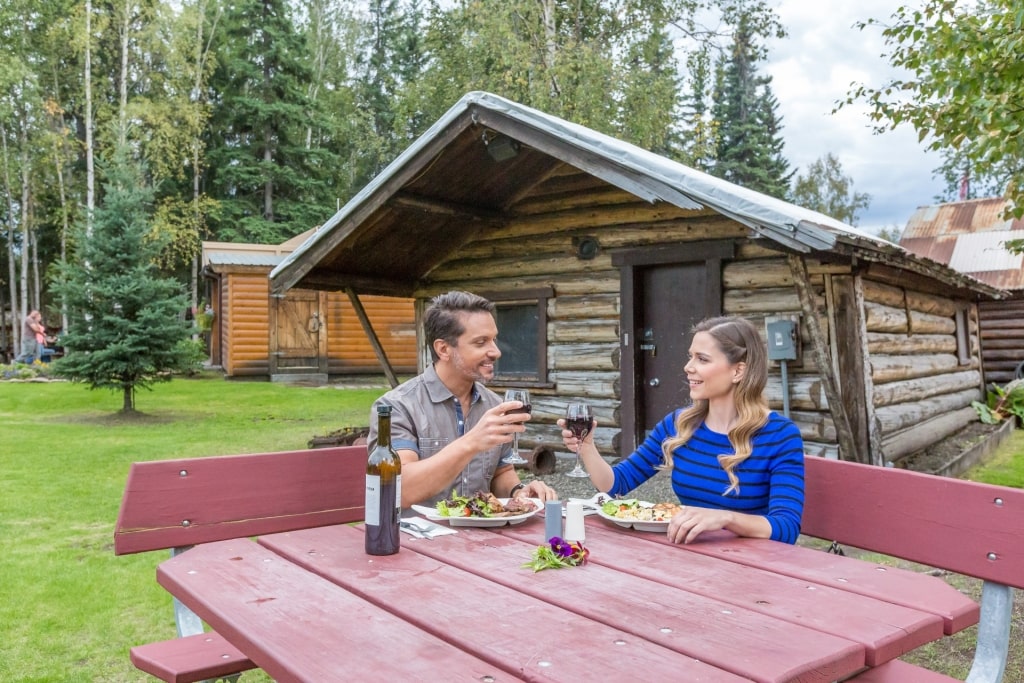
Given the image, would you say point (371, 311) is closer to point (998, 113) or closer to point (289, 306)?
point (289, 306)

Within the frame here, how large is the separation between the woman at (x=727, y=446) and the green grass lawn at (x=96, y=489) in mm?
2053

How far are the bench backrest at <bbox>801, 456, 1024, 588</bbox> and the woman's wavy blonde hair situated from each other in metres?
0.27

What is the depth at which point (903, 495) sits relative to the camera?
258 centimetres

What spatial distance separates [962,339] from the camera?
43.2ft

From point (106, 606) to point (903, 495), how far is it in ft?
14.9

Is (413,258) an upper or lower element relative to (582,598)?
upper

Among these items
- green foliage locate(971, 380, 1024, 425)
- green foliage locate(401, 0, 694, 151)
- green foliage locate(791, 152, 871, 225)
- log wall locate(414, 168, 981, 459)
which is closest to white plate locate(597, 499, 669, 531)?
log wall locate(414, 168, 981, 459)

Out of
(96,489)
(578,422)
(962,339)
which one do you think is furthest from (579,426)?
(962,339)

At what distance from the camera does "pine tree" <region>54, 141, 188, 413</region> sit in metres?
13.7

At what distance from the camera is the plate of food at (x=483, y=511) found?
264 centimetres

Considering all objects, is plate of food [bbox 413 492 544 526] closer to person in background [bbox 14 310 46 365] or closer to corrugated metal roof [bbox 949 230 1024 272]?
corrugated metal roof [bbox 949 230 1024 272]

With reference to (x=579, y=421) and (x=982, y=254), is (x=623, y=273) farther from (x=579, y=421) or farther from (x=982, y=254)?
(x=982, y=254)

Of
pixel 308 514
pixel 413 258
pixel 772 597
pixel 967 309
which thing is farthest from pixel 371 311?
pixel 772 597

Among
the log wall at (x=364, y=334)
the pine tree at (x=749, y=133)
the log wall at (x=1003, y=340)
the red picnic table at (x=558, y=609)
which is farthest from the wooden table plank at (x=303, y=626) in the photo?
the pine tree at (x=749, y=133)
